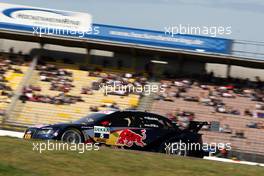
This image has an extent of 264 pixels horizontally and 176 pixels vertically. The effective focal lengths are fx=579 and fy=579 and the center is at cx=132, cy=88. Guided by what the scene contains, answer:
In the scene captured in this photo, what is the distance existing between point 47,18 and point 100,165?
23.2 metres

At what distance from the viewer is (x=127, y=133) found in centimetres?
1412

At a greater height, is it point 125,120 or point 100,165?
point 125,120

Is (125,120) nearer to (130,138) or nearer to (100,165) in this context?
(130,138)

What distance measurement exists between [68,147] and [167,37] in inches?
792

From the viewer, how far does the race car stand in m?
13.9

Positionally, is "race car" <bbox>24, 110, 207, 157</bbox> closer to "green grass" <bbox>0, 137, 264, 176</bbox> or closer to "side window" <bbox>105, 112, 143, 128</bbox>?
"side window" <bbox>105, 112, 143, 128</bbox>

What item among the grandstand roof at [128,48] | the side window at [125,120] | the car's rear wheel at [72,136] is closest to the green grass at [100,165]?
the car's rear wheel at [72,136]

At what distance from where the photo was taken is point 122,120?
14.4 metres

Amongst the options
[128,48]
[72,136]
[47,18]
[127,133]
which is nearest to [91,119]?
[72,136]

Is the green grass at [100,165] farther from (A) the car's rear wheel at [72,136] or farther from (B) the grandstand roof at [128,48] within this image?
(B) the grandstand roof at [128,48]

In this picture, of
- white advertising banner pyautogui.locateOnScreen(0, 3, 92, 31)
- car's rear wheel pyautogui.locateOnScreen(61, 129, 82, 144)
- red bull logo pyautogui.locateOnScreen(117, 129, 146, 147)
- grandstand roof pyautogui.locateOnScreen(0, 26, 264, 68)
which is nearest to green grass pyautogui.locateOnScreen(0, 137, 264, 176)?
car's rear wheel pyautogui.locateOnScreen(61, 129, 82, 144)

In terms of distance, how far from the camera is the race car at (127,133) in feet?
45.5

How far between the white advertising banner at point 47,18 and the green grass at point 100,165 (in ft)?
69.0

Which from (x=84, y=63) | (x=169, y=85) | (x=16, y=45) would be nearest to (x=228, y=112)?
(x=169, y=85)
